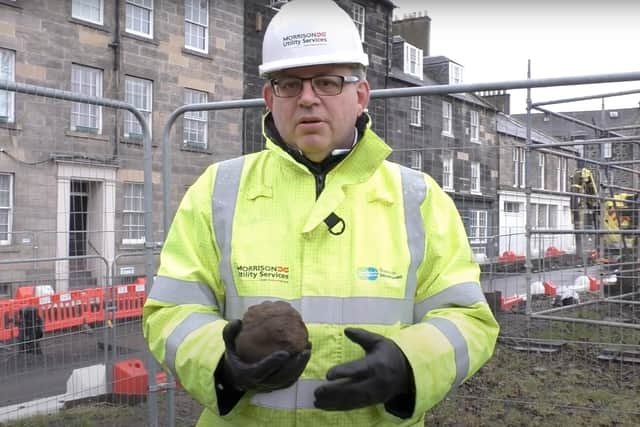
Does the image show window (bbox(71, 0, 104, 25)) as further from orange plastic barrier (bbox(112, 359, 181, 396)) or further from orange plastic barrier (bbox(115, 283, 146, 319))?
orange plastic barrier (bbox(112, 359, 181, 396))

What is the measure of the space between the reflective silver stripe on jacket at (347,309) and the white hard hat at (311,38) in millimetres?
685

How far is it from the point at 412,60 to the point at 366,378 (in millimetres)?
26684

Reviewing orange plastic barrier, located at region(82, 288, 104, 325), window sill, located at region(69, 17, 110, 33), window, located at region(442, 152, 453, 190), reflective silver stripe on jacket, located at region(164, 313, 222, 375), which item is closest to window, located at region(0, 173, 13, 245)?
orange plastic barrier, located at region(82, 288, 104, 325)

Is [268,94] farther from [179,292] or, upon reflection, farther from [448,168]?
[448,168]

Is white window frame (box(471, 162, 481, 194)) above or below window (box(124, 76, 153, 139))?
below

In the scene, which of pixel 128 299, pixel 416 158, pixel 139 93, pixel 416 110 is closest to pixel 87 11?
pixel 139 93

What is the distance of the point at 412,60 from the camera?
27281mm

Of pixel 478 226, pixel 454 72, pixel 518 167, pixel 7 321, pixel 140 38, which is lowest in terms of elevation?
pixel 7 321

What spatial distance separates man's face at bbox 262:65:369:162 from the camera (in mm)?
2006

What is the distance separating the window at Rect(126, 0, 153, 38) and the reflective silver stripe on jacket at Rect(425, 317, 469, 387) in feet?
51.8

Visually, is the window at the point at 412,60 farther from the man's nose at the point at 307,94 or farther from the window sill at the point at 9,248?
the man's nose at the point at 307,94

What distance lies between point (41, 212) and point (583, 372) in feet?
16.3

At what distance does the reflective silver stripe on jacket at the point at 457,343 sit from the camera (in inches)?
74.5

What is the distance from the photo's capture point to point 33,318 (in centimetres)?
552
